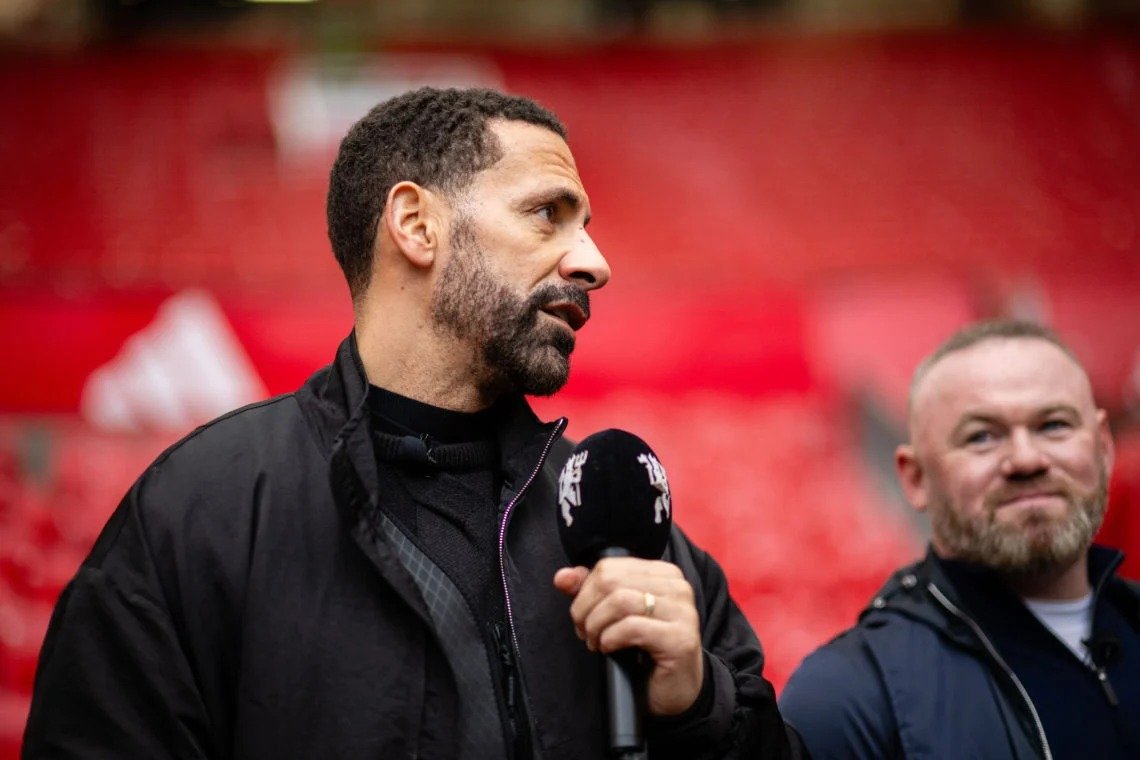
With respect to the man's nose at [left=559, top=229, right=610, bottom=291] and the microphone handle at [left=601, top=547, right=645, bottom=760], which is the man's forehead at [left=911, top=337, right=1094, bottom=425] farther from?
the microphone handle at [left=601, top=547, right=645, bottom=760]

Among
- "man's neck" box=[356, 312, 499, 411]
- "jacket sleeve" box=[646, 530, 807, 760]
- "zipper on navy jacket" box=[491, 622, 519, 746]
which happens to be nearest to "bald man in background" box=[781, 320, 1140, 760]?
"jacket sleeve" box=[646, 530, 807, 760]

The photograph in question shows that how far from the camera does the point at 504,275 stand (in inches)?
55.5

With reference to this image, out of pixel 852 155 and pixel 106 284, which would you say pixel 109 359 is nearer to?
pixel 106 284

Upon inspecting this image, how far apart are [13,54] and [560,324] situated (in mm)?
3211

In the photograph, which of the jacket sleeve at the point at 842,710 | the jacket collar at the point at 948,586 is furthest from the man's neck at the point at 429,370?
the jacket collar at the point at 948,586

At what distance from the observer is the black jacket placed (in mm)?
1640

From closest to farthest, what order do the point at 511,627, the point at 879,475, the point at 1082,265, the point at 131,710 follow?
1. the point at 131,710
2. the point at 511,627
3. the point at 879,475
4. the point at 1082,265

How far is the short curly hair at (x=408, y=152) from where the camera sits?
1.47 metres

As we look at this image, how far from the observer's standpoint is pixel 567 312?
56.6 inches

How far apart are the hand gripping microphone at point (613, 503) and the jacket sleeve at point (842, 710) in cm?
56

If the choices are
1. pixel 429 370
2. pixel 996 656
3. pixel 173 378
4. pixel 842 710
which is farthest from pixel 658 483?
pixel 173 378

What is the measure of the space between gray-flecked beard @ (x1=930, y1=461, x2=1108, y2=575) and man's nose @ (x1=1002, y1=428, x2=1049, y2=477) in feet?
0.18

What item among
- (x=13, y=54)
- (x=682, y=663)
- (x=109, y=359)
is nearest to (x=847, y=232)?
(x=109, y=359)

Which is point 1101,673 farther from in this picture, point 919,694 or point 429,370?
point 429,370
